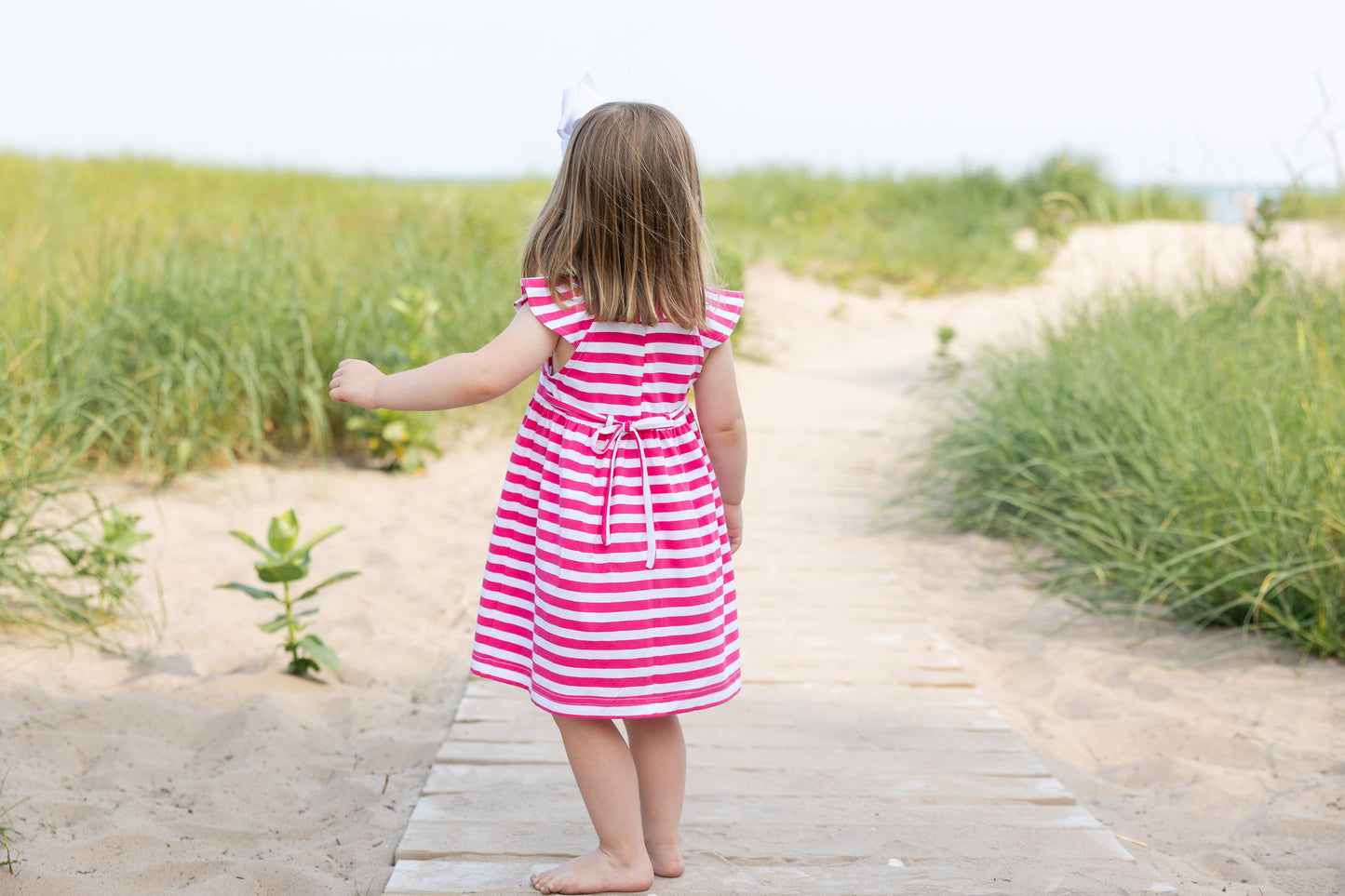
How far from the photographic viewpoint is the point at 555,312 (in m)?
1.69

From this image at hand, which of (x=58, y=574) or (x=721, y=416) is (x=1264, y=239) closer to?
(x=721, y=416)

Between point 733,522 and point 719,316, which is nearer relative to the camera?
point 719,316

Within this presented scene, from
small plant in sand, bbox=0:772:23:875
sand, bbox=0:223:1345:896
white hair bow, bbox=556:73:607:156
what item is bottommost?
sand, bbox=0:223:1345:896

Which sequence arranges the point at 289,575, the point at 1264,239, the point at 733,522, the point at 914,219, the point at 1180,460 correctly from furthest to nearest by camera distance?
the point at 914,219, the point at 1264,239, the point at 1180,460, the point at 289,575, the point at 733,522

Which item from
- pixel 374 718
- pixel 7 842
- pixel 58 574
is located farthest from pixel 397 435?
pixel 7 842

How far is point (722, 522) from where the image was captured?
1874mm

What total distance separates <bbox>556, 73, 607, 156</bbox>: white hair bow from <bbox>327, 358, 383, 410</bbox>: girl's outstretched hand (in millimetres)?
490

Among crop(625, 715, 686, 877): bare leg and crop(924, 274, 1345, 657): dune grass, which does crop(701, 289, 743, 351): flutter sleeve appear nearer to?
crop(625, 715, 686, 877): bare leg

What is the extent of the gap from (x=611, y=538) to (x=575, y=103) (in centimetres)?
73

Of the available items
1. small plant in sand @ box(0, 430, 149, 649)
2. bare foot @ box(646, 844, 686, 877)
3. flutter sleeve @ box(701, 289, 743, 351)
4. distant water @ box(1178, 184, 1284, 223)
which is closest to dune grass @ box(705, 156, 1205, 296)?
distant water @ box(1178, 184, 1284, 223)

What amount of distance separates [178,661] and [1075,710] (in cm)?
245

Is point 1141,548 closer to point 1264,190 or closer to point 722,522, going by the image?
point 722,522

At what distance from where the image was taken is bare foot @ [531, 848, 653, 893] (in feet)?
5.92

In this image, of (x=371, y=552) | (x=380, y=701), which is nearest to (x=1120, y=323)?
(x=371, y=552)
